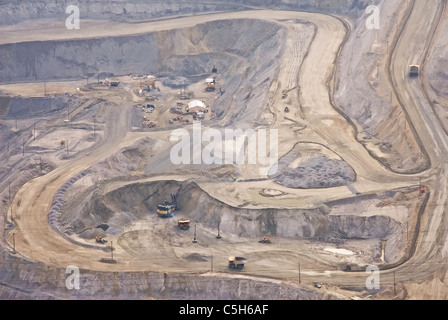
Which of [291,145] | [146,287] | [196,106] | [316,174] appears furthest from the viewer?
[196,106]

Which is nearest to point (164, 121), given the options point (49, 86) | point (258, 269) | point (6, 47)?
point (49, 86)

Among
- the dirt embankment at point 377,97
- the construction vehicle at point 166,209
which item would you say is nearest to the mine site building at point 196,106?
the dirt embankment at point 377,97

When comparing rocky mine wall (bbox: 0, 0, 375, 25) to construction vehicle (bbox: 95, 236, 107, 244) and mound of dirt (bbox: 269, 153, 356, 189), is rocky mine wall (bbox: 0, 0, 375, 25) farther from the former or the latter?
construction vehicle (bbox: 95, 236, 107, 244)

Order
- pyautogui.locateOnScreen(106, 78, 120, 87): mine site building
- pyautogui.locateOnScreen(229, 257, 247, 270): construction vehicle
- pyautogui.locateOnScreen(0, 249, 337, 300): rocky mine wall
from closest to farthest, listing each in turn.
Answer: pyautogui.locateOnScreen(0, 249, 337, 300): rocky mine wall → pyautogui.locateOnScreen(229, 257, 247, 270): construction vehicle → pyautogui.locateOnScreen(106, 78, 120, 87): mine site building

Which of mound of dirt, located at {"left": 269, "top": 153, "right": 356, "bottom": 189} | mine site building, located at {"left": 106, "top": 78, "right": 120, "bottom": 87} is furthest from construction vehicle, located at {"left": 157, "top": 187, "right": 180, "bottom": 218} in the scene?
mine site building, located at {"left": 106, "top": 78, "right": 120, "bottom": 87}

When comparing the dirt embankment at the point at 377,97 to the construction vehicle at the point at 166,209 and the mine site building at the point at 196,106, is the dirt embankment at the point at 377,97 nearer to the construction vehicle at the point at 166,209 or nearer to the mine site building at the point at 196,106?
the mine site building at the point at 196,106

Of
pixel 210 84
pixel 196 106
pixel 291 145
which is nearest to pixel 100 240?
pixel 291 145

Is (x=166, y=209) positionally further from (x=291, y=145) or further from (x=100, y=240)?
(x=291, y=145)

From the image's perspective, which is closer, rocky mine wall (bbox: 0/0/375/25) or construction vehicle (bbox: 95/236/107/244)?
construction vehicle (bbox: 95/236/107/244)

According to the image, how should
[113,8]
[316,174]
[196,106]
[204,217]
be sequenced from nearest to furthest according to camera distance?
[204,217], [316,174], [196,106], [113,8]
